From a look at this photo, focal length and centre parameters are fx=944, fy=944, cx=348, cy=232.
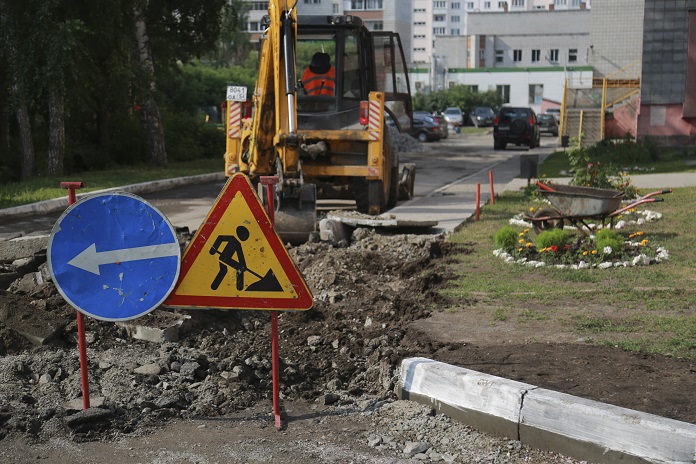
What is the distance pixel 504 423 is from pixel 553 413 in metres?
0.31

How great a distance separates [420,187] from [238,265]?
16.6 m

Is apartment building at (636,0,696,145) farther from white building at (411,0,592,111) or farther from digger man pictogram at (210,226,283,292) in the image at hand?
white building at (411,0,592,111)

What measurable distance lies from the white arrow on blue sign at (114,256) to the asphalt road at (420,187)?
205 inches

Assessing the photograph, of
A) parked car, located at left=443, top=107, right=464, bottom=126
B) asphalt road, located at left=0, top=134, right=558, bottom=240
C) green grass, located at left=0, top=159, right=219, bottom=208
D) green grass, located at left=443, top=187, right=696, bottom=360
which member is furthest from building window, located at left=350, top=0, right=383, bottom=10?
green grass, located at left=443, top=187, right=696, bottom=360

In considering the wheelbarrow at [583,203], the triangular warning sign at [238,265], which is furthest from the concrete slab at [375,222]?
the triangular warning sign at [238,265]

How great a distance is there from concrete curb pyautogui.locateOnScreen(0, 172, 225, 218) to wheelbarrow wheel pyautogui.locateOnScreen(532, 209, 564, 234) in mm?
5585

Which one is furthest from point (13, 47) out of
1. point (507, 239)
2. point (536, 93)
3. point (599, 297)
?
point (536, 93)

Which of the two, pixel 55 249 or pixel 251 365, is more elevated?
pixel 55 249

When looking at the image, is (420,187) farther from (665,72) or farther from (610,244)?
Result: (665,72)

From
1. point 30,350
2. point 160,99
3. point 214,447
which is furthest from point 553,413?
point 160,99

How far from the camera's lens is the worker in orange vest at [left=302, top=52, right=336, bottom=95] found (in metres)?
15.8

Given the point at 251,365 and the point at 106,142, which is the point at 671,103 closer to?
the point at 106,142

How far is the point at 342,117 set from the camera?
1554 cm

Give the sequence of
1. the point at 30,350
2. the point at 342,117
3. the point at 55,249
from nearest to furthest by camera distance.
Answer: the point at 55,249, the point at 30,350, the point at 342,117
